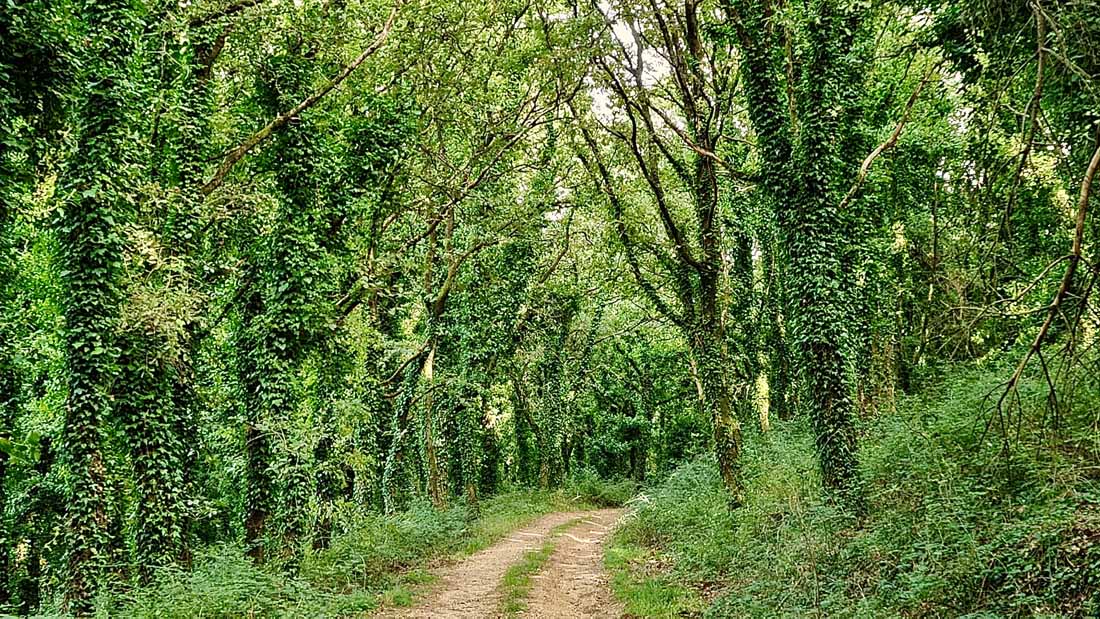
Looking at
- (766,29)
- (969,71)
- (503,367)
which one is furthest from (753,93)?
(503,367)

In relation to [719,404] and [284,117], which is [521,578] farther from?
[284,117]

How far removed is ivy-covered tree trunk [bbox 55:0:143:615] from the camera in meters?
11.2

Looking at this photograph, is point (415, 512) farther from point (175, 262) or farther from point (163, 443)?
point (175, 262)

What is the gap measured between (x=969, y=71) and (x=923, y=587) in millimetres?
7947

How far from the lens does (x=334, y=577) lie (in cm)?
1257

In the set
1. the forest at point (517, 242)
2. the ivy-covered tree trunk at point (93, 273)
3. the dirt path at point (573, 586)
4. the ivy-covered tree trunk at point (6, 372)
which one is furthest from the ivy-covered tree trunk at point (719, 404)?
the ivy-covered tree trunk at point (6, 372)

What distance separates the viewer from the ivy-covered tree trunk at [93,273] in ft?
36.6

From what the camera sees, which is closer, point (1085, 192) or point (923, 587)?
point (1085, 192)

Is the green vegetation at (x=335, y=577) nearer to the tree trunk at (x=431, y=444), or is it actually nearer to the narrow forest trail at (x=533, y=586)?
the narrow forest trail at (x=533, y=586)

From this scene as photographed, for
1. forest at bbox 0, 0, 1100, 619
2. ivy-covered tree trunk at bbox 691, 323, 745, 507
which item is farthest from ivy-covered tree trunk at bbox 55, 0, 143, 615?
ivy-covered tree trunk at bbox 691, 323, 745, 507

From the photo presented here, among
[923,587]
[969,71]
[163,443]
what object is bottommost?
[923,587]

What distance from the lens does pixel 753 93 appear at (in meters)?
11.3

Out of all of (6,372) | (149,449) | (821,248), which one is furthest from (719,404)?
(6,372)

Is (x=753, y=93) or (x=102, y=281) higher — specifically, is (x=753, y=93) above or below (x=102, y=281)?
above
